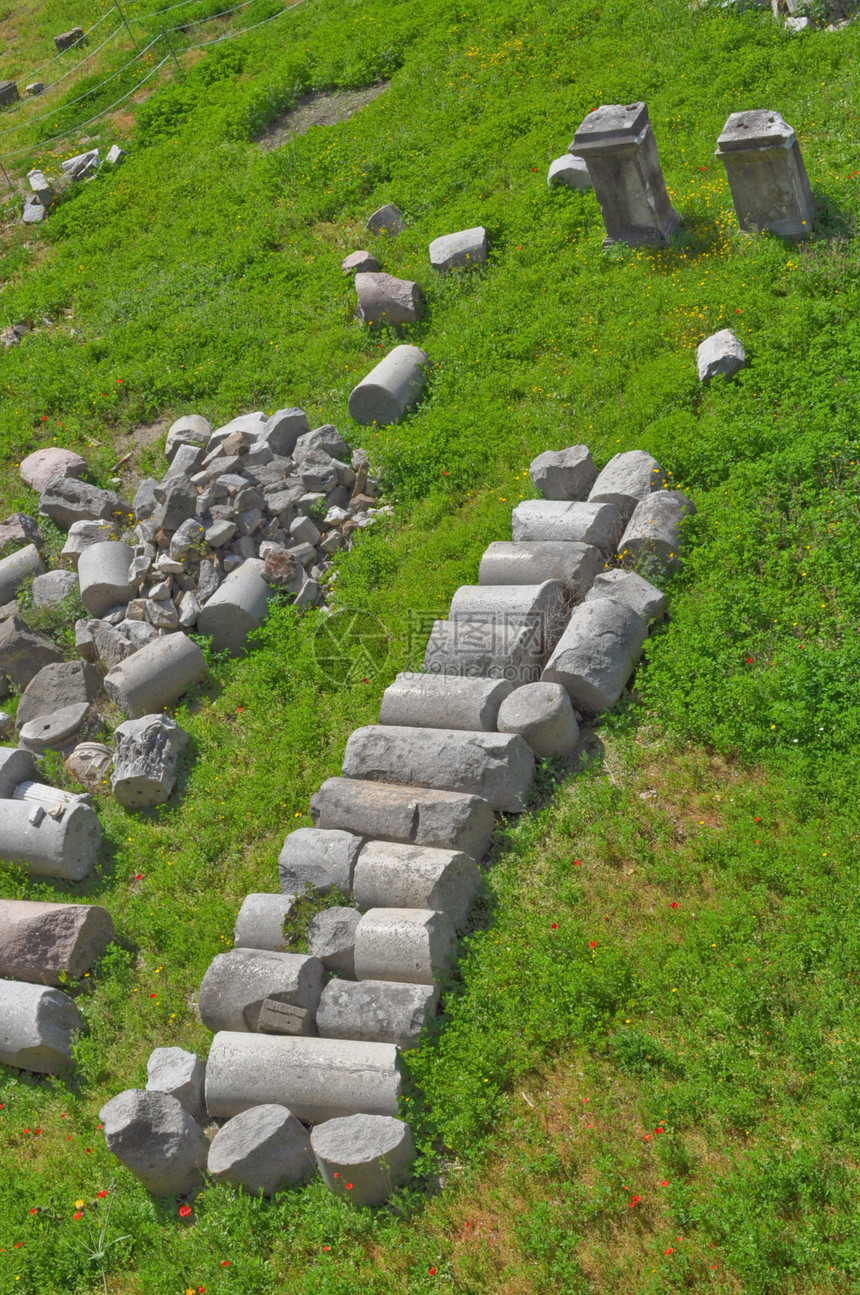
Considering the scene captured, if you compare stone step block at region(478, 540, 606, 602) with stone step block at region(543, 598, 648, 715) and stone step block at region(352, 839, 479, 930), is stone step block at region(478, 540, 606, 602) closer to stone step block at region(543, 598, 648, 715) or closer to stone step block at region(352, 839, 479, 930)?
stone step block at region(543, 598, 648, 715)

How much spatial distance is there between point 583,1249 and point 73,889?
18.2 ft

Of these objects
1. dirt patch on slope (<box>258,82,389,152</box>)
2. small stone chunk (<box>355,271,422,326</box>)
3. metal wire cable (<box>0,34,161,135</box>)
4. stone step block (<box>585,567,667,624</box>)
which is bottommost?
stone step block (<box>585,567,667,624</box>)

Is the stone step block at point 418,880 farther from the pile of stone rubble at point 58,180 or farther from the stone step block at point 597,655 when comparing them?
the pile of stone rubble at point 58,180

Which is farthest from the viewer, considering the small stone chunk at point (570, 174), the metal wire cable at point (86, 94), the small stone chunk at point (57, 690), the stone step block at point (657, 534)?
the metal wire cable at point (86, 94)

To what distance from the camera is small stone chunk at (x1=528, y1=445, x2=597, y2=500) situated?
35.1ft

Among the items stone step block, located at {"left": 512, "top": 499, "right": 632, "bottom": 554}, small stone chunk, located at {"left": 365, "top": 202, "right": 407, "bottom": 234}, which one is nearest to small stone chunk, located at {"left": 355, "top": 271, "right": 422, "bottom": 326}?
small stone chunk, located at {"left": 365, "top": 202, "right": 407, "bottom": 234}

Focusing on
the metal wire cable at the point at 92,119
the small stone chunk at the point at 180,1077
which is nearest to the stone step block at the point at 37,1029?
the small stone chunk at the point at 180,1077

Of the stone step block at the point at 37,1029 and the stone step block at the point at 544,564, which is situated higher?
the stone step block at the point at 544,564

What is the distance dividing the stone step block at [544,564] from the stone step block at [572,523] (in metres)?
0.12

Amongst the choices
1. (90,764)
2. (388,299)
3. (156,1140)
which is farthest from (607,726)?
(388,299)

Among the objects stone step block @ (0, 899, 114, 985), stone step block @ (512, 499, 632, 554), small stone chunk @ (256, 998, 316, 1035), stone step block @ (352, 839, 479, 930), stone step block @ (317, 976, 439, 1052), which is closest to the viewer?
stone step block @ (317, 976, 439, 1052)

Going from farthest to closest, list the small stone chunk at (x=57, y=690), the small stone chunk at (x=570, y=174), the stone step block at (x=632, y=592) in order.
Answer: the small stone chunk at (x=570, y=174) → the small stone chunk at (x=57, y=690) → the stone step block at (x=632, y=592)

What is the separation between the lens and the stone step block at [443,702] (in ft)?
29.6

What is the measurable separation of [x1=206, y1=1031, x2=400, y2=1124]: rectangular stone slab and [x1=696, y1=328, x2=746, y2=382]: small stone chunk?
7.23m
